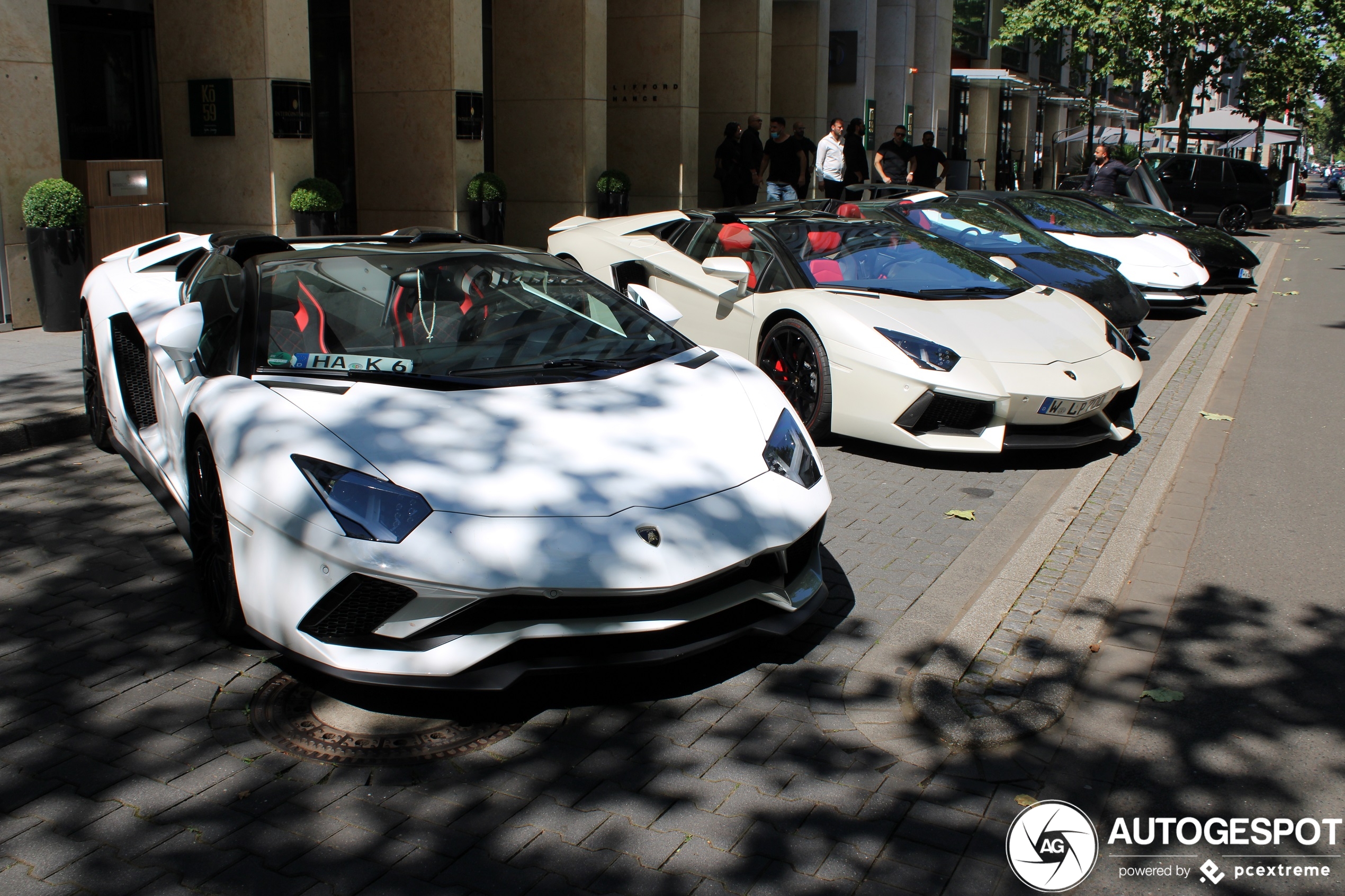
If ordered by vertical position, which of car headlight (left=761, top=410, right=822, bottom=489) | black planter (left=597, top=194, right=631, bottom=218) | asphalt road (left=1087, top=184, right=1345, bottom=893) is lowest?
asphalt road (left=1087, top=184, right=1345, bottom=893)

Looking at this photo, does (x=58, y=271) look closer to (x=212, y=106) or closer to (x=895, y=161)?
(x=212, y=106)

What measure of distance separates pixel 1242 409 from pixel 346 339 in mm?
6903

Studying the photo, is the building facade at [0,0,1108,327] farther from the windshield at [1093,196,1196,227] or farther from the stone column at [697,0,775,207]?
the windshield at [1093,196,1196,227]

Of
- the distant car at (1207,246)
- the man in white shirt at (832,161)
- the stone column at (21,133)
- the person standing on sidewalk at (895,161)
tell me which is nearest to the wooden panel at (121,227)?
the stone column at (21,133)

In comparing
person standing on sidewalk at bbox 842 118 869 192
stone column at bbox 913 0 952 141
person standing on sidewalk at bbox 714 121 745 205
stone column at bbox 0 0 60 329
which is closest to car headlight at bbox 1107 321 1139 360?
stone column at bbox 0 0 60 329

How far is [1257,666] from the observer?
406 centimetres

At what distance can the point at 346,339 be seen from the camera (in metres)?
4.38

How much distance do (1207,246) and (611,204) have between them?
27.0ft

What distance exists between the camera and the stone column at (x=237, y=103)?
11.5 metres

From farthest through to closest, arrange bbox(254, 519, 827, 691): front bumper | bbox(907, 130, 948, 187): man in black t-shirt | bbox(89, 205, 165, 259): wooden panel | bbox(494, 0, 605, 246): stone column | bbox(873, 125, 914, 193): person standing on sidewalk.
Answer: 1. bbox(907, 130, 948, 187): man in black t-shirt
2. bbox(873, 125, 914, 193): person standing on sidewalk
3. bbox(494, 0, 605, 246): stone column
4. bbox(89, 205, 165, 259): wooden panel
5. bbox(254, 519, 827, 691): front bumper

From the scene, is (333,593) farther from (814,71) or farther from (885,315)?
(814,71)

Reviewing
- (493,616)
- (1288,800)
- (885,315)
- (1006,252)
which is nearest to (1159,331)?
(1006,252)

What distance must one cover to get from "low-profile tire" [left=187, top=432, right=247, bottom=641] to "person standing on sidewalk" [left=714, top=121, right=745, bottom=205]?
48.9ft
